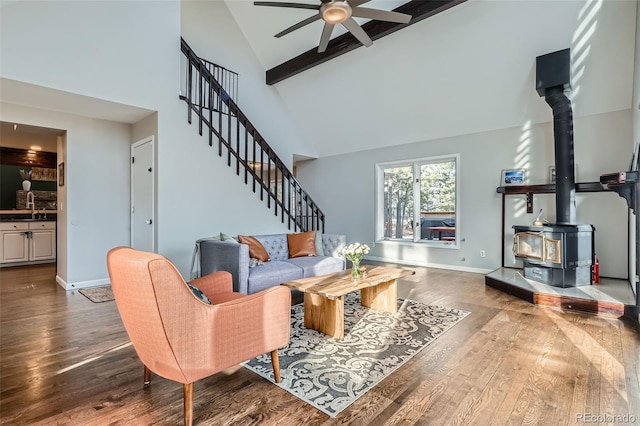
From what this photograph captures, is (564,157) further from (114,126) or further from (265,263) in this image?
(114,126)

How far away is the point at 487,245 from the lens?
583cm

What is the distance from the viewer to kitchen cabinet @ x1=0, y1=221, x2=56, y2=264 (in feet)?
20.7

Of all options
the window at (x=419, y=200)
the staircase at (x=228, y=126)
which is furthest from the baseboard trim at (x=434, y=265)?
the staircase at (x=228, y=126)

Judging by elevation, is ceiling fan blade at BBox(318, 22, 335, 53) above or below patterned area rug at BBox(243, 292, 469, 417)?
above

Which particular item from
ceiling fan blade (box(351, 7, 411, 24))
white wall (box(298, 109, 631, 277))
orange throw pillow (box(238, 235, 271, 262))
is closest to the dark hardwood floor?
orange throw pillow (box(238, 235, 271, 262))

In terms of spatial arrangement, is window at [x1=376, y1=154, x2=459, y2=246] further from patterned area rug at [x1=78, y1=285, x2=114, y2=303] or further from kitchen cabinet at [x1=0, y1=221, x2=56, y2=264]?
kitchen cabinet at [x1=0, y1=221, x2=56, y2=264]

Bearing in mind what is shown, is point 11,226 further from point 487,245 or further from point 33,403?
point 487,245

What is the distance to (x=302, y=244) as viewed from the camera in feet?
16.5

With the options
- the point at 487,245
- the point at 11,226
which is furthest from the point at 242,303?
the point at 11,226

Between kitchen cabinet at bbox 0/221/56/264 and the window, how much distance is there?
23.0 ft

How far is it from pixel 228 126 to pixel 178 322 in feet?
14.3

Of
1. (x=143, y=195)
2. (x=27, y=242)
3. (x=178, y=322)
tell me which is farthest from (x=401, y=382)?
(x=27, y=242)

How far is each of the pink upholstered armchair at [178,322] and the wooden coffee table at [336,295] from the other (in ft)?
3.21

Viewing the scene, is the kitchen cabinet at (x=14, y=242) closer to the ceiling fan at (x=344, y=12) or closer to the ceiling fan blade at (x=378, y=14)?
the ceiling fan at (x=344, y=12)
